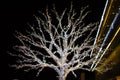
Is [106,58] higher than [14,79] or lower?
lower

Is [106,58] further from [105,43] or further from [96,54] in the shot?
[105,43]

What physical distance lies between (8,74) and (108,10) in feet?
63.6

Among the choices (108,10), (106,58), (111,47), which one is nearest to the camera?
(108,10)

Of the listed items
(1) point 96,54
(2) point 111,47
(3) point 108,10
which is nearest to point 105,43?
(2) point 111,47

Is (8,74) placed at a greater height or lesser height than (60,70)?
greater

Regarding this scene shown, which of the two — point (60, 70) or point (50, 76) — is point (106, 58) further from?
point (50, 76)

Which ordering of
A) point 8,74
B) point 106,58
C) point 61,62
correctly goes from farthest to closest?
1. point 8,74
2. point 106,58
3. point 61,62

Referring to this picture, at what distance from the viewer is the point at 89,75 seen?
33.7m

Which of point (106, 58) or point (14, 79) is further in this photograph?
point (14, 79)

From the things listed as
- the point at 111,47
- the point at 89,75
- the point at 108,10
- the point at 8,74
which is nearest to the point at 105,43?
the point at 111,47

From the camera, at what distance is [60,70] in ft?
43.2

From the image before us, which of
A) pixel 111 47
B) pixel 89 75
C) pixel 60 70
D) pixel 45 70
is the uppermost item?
pixel 45 70

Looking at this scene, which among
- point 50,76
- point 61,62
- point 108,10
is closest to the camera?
point 108,10

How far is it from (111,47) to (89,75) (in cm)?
1672
